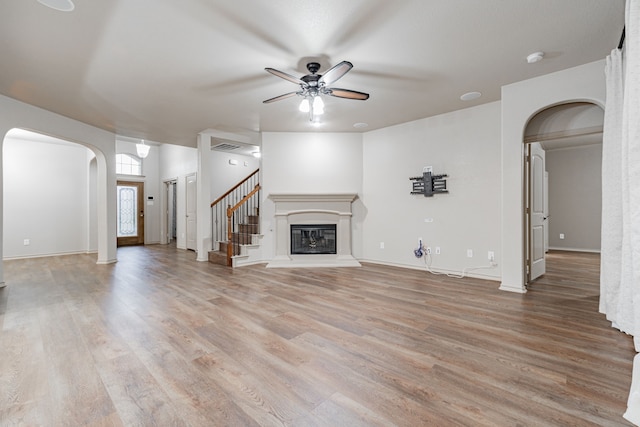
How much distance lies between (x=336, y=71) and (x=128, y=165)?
28.1 ft

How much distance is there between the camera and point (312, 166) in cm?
605

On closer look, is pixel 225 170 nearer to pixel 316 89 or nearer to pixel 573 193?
pixel 316 89

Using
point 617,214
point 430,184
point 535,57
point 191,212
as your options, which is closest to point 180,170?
point 191,212

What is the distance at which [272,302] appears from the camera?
345 centimetres

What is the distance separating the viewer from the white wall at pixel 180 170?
325 inches

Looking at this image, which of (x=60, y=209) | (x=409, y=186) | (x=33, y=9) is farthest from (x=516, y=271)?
(x=60, y=209)

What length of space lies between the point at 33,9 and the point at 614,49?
5.19m

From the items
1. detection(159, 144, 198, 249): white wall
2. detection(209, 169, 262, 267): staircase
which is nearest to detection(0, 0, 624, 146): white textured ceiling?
detection(209, 169, 262, 267): staircase

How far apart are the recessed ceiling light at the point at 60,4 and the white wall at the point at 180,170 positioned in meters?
5.82

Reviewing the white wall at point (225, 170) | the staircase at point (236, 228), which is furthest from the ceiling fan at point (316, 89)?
the white wall at point (225, 170)

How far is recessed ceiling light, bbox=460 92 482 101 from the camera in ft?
13.4

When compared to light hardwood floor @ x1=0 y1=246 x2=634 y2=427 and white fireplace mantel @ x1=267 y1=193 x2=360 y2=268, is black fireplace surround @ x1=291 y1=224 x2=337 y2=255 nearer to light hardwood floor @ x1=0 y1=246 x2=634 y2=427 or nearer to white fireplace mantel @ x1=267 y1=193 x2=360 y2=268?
white fireplace mantel @ x1=267 y1=193 x2=360 y2=268

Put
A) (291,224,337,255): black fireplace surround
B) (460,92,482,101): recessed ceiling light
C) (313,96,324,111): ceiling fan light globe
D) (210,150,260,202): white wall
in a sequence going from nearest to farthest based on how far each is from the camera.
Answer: (313,96,324,111): ceiling fan light globe < (460,92,482,101): recessed ceiling light < (291,224,337,255): black fireplace surround < (210,150,260,202): white wall

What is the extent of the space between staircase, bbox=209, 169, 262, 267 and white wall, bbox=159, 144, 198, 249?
1622 mm
